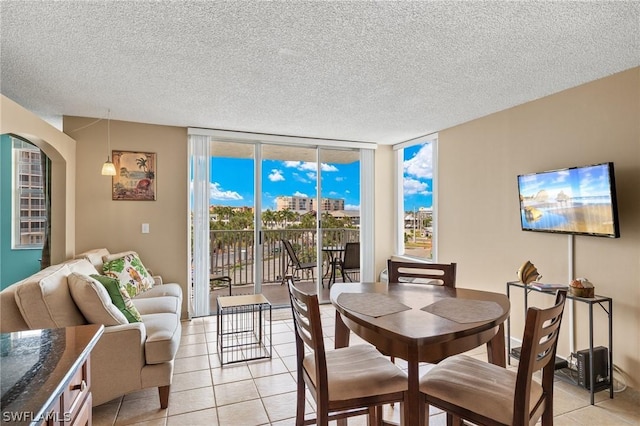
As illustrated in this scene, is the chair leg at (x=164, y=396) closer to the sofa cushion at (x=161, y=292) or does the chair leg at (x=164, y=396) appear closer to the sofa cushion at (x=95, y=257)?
the sofa cushion at (x=161, y=292)

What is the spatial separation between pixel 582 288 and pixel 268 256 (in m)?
4.77

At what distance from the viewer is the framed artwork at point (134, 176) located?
4.09 metres

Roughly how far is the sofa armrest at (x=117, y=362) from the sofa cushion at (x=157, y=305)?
0.78 metres

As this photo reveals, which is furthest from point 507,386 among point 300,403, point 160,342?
point 160,342

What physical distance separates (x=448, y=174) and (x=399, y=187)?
3.96 ft

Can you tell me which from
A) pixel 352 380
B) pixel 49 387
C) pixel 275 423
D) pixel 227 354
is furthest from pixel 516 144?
pixel 49 387

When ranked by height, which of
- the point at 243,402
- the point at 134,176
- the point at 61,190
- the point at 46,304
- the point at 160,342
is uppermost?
the point at 134,176

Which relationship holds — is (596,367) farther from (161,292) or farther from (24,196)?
(24,196)

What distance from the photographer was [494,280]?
146 inches

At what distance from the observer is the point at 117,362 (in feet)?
7.50

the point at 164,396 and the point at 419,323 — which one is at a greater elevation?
the point at 419,323

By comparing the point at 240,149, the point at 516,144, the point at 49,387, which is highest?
the point at 240,149

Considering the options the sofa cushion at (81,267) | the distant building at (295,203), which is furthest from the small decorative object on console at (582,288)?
the sofa cushion at (81,267)

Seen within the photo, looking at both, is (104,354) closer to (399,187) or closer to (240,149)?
(240,149)
